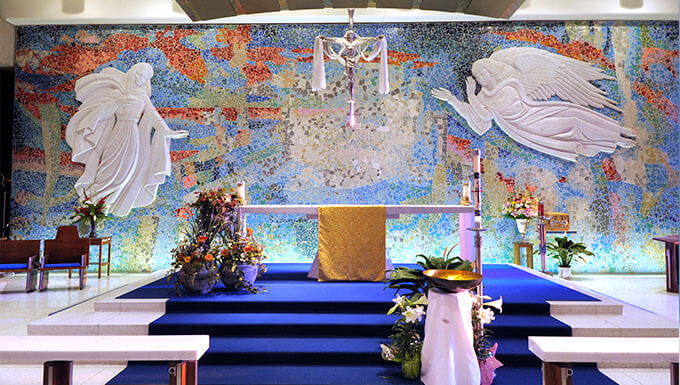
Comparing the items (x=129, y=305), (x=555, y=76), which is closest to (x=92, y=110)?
(x=129, y=305)

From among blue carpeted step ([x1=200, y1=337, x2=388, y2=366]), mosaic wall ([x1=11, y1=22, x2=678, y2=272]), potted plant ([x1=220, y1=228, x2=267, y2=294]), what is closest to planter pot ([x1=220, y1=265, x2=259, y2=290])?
potted plant ([x1=220, y1=228, x2=267, y2=294])

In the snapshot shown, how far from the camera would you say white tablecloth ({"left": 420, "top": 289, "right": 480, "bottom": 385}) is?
3.08 m

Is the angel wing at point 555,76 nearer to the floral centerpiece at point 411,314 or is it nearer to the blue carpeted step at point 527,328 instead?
the blue carpeted step at point 527,328

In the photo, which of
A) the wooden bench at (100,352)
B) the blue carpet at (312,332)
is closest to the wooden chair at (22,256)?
the blue carpet at (312,332)

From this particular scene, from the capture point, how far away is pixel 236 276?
5066 millimetres

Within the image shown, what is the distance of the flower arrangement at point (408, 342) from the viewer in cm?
338

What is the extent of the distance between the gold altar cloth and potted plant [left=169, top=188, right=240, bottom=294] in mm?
1194

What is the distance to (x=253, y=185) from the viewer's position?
8.05 metres

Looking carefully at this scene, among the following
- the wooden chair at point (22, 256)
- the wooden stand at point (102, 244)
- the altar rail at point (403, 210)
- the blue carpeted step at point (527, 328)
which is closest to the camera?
the blue carpeted step at point (527, 328)

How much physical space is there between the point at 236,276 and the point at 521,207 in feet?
15.8

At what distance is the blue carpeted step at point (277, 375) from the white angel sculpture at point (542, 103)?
5520 millimetres

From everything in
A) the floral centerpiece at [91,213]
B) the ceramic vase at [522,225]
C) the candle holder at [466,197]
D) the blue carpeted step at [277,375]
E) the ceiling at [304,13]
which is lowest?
the blue carpeted step at [277,375]

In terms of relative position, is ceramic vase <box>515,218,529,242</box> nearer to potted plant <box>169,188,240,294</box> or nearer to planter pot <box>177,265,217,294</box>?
potted plant <box>169,188,240,294</box>

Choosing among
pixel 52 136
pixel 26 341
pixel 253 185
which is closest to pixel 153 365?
pixel 26 341
